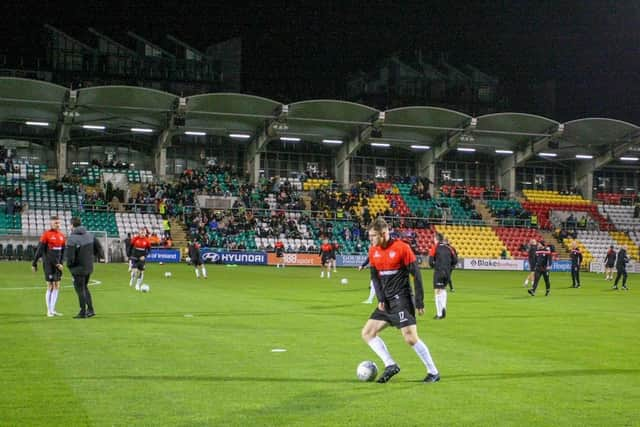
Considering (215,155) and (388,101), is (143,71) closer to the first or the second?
(215,155)

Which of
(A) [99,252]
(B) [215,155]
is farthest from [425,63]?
(A) [99,252]

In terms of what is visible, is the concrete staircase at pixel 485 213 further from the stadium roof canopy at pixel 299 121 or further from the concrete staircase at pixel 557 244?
the stadium roof canopy at pixel 299 121

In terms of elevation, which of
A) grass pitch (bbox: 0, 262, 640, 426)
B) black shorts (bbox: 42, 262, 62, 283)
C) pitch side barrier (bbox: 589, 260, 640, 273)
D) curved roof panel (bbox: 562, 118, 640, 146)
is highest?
curved roof panel (bbox: 562, 118, 640, 146)

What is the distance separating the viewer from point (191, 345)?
44.2 ft

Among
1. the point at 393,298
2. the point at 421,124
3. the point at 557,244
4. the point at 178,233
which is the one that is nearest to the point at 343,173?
the point at 421,124

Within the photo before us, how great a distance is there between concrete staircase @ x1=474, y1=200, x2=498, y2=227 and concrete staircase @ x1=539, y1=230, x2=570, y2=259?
4.12m

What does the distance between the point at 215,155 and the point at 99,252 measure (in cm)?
4979

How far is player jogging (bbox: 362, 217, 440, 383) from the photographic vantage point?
10.2 metres

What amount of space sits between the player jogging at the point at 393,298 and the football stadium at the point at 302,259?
89 millimetres

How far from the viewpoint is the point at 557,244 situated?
215ft

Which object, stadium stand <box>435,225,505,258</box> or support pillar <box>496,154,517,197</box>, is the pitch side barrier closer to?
stadium stand <box>435,225,505,258</box>

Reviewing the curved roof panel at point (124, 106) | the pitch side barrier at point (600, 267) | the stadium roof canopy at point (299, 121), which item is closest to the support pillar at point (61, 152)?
the stadium roof canopy at point (299, 121)

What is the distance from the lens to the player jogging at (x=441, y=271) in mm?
19734

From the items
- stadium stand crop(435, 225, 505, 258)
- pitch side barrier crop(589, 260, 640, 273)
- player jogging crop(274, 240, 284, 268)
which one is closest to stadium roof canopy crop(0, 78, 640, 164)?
stadium stand crop(435, 225, 505, 258)
